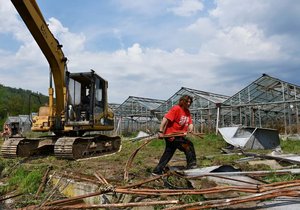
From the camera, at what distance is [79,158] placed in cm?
1126

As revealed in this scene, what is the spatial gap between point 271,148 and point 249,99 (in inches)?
463

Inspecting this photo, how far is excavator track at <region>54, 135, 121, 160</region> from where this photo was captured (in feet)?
35.0

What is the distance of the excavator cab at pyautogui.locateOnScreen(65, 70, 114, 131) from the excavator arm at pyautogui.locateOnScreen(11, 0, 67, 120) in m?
0.30

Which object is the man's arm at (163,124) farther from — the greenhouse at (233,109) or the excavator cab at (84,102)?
the greenhouse at (233,109)

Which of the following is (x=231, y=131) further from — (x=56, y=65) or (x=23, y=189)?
(x=23, y=189)

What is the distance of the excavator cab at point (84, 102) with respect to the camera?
38.2 feet

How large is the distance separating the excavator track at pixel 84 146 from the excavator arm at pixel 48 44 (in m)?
1.13

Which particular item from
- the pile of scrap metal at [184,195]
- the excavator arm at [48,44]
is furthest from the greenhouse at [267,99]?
the pile of scrap metal at [184,195]

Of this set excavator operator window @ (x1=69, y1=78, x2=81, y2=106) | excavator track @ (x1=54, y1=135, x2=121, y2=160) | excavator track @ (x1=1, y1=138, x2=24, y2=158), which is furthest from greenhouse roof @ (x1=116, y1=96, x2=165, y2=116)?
excavator track @ (x1=1, y1=138, x2=24, y2=158)

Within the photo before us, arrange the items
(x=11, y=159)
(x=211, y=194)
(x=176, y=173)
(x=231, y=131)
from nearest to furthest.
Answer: (x=211, y=194) < (x=176, y=173) < (x=11, y=159) < (x=231, y=131)

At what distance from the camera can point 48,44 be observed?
10992 millimetres

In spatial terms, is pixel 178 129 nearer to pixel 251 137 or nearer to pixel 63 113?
pixel 63 113

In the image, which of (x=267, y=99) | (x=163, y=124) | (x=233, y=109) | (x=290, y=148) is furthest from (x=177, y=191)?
(x=233, y=109)

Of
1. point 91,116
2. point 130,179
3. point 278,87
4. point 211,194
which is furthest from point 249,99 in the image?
point 211,194
